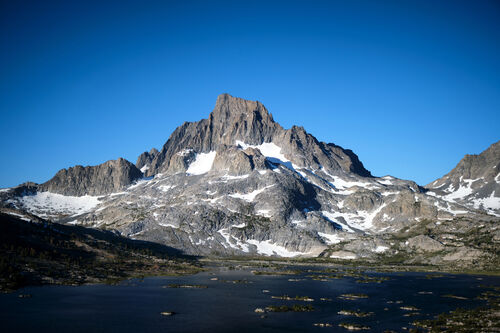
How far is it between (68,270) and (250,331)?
4687 inches

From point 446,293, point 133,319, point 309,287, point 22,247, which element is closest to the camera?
point 133,319

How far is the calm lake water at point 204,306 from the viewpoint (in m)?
99.2

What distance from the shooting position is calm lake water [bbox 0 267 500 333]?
9919 cm

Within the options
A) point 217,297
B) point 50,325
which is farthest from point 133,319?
point 217,297

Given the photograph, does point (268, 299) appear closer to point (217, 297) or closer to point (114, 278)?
point (217, 297)

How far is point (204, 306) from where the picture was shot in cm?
12744

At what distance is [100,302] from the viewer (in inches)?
5089

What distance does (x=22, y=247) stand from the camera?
190m

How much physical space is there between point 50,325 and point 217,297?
199 feet

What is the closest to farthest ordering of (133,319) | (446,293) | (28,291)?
(133,319) < (28,291) < (446,293)

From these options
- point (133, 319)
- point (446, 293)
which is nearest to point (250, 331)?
point (133, 319)

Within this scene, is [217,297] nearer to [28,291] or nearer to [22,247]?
[28,291]

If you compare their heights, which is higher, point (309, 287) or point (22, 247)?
point (22, 247)

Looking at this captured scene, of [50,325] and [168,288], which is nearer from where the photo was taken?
[50,325]
